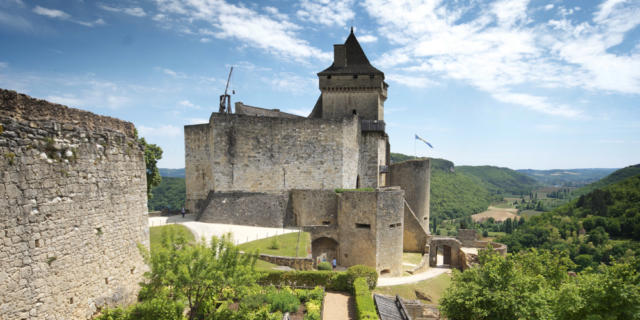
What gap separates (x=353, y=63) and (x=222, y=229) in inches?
821

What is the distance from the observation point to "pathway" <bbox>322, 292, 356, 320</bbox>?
46.0 ft

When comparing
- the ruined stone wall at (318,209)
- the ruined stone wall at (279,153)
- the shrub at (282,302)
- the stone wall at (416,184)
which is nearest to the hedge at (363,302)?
the shrub at (282,302)

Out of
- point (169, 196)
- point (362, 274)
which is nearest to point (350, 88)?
point (362, 274)

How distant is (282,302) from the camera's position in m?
12.5

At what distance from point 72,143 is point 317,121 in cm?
2106

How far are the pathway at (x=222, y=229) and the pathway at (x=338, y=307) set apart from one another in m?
6.91

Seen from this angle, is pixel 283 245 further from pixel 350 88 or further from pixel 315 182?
pixel 350 88

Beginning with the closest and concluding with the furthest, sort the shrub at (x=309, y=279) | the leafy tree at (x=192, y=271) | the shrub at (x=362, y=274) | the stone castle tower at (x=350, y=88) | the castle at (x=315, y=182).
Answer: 1. the leafy tree at (x=192, y=271)
2. the shrub at (x=309, y=279)
3. the shrub at (x=362, y=274)
4. the castle at (x=315, y=182)
5. the stone castle tower at (x=350, y=88)

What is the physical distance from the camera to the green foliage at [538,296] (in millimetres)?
9812

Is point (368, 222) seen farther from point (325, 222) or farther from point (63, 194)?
point (63, 194)

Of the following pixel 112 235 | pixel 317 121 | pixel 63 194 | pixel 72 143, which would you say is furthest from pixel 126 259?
pixel 317 121

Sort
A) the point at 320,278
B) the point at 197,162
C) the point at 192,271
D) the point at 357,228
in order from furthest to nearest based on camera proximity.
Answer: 1. the point at 197,162
2. the point at 357,228
3. the point at 320,278
4. the point at 192,271

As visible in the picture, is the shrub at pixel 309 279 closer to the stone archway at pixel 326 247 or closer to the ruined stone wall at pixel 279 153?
the stone archway at pixel 326 247

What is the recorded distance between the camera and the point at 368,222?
22750 mm
